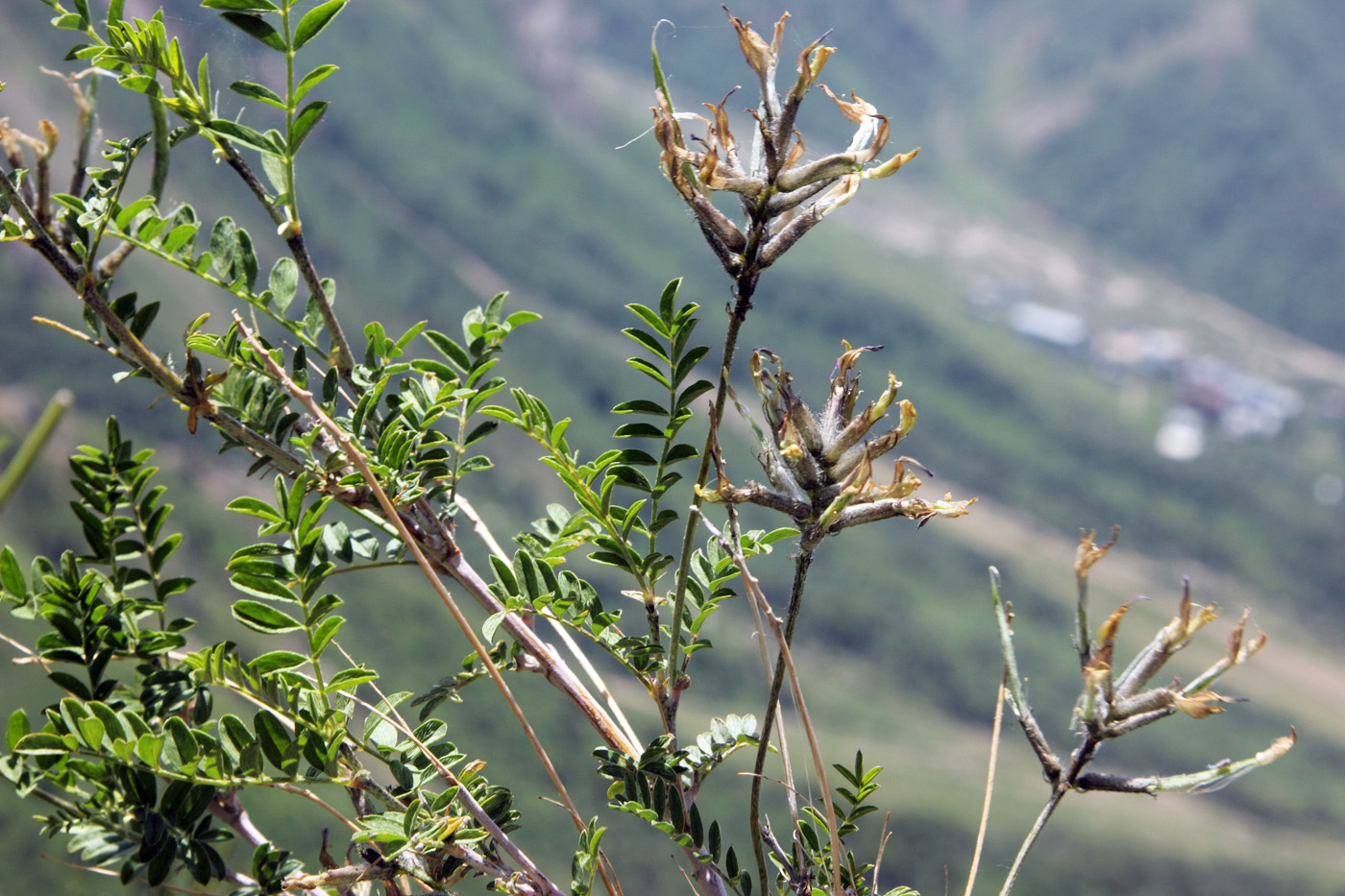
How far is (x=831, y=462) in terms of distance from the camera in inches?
58.5

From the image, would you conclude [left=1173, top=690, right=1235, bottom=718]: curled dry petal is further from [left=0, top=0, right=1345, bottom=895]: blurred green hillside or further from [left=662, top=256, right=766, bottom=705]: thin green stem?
[left=0, top=0, right=1345, bottom=895]: blurred green hillside

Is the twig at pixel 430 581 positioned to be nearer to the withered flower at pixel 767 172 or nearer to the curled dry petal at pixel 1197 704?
the withered flower at pixel 767 172

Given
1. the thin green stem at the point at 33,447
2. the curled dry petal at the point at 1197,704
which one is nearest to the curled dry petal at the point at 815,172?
the curled dry petal at the point at 1197,704

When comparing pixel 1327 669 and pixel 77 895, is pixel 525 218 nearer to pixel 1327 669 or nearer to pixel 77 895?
pixel 1327 669

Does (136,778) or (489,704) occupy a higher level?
(489,704)

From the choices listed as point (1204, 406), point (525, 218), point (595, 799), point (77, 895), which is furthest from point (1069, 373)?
point (77, 895)

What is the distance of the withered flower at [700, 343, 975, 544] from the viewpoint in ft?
4.69

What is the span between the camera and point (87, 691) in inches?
76.9

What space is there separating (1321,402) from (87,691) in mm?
209961

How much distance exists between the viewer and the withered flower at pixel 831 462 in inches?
56.3

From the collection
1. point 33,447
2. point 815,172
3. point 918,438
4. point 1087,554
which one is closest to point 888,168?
point 815,172

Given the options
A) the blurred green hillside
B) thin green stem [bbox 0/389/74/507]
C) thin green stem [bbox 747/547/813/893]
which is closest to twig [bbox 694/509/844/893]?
thin green stem [bbox 747/547/813/893]

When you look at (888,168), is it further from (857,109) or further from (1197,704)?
(1197,704)

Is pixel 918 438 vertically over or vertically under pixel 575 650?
over
